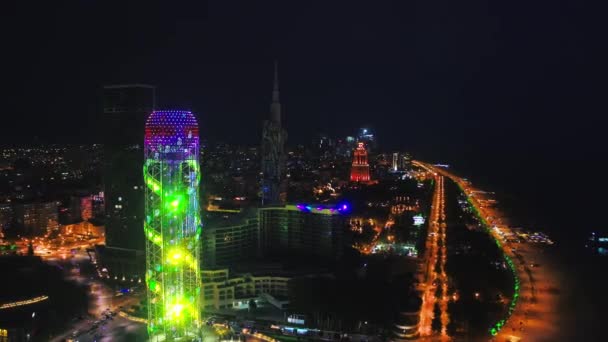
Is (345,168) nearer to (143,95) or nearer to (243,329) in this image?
(143,95)

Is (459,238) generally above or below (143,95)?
below

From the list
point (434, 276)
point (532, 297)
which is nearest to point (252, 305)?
point (434, 276)

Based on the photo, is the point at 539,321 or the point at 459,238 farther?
the point at 459,238

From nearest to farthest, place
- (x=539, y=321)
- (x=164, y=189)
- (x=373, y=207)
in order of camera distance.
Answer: (x=164, y=189) < (x=539, y=321) < (x=373, y=207)

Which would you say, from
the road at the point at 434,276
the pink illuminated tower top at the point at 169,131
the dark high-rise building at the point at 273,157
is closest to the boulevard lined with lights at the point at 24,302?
the pink illuminated tower top at the point at 169,131

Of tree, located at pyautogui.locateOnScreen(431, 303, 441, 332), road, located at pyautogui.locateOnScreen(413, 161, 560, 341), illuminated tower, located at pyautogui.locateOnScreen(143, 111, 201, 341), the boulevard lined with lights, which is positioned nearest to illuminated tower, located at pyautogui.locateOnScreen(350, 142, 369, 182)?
road, located at pyautogui.locateOnScreen(413, 161, 560, 341)

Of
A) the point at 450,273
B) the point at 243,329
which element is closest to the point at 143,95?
the point at 243,329

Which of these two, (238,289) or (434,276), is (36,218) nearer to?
(238,289)

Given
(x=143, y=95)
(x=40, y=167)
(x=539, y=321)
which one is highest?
(x=143, y=95)
